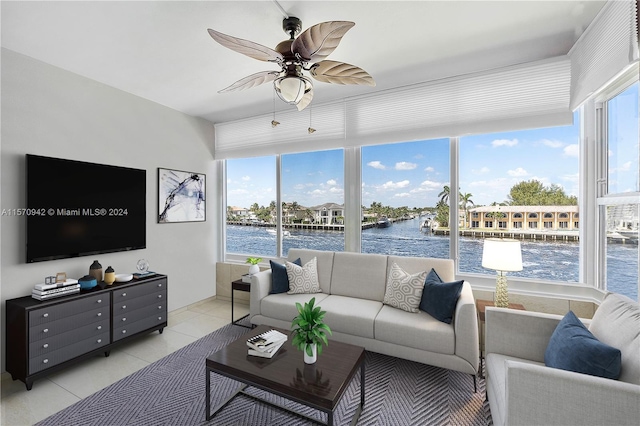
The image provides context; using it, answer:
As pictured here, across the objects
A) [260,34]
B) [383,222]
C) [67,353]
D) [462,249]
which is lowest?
[67,353]

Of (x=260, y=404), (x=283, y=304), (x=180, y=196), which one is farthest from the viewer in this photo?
(x=180, y=196)

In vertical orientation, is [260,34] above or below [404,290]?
above

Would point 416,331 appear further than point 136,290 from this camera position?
No

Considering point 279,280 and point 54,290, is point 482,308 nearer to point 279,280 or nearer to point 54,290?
point 279,280

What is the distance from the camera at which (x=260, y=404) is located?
2.06 meters

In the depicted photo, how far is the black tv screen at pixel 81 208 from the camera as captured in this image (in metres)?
2.52

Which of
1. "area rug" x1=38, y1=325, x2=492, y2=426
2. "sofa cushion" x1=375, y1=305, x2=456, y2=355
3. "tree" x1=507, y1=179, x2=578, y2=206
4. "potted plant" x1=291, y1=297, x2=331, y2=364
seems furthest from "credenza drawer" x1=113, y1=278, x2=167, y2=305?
"tree" x1=507, y1=179, x2=578, y2=206

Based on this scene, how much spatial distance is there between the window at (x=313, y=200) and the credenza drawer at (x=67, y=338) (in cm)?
227

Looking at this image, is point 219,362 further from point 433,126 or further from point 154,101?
point 154,101

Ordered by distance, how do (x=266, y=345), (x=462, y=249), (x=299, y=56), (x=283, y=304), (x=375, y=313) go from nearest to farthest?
(x=299, y=56) < (x=266, y=345) < (x=375, y=313) < (x=283, y=304) < (x=462, y=249)

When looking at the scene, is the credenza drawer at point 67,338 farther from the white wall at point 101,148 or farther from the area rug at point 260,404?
the area rug at point 260,404

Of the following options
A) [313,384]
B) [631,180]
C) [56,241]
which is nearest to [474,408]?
[313,384]

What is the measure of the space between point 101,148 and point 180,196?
110cm

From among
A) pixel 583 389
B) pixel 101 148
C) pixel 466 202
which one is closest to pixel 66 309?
pixel 101 148
